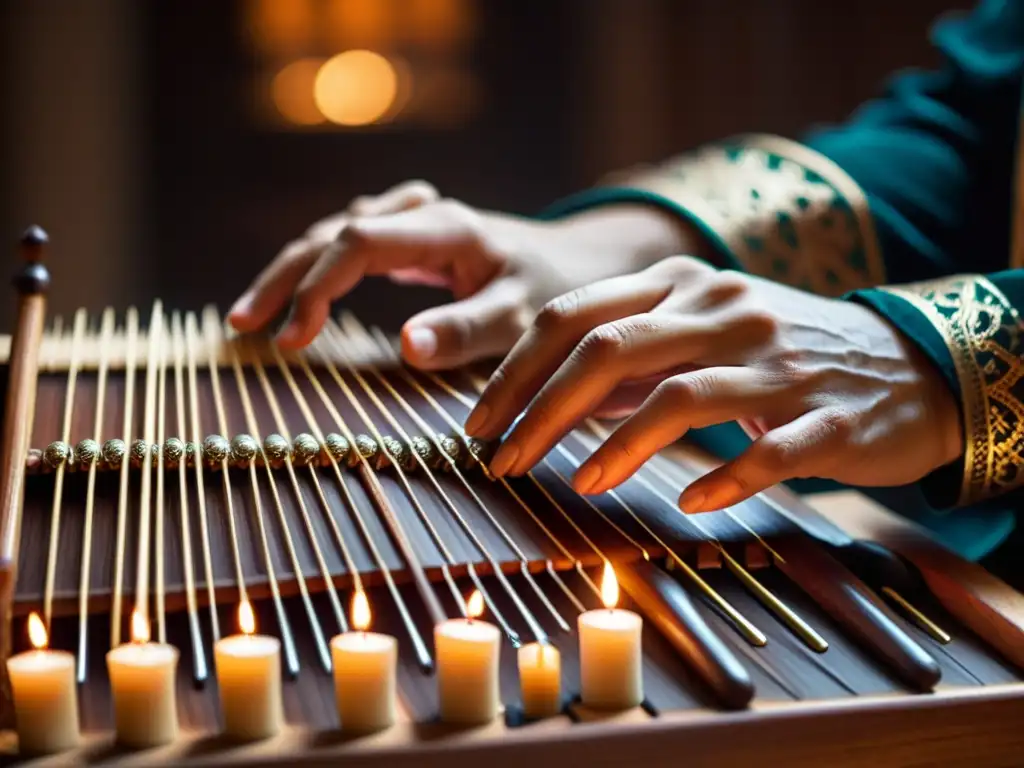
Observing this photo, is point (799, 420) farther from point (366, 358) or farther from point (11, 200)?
point (11, 200)

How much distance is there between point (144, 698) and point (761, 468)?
417 millimetres

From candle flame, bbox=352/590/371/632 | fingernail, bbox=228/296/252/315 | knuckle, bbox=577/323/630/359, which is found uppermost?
knuckle, bbox=577/323/630/359

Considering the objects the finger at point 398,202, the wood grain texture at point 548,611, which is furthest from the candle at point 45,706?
the finger at point 398,202

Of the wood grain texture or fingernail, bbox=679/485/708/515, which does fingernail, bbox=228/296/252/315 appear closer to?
the wood grain texture

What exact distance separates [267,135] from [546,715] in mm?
3927

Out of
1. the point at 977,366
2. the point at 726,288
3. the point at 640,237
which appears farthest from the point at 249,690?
the point at 640,237

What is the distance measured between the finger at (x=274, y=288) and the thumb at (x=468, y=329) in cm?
18

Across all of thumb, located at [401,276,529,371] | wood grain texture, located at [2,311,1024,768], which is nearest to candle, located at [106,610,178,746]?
wood grain texture, located at [2,311,1024,768]

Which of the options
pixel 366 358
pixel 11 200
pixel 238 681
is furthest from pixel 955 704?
pixel 11 200

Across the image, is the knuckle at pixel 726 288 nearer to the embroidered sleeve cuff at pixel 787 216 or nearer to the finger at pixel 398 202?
the embroidered sleeve cuff at pixel 787 216

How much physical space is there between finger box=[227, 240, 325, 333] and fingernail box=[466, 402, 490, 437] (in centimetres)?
44

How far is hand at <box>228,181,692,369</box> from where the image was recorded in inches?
Answer: 45.1

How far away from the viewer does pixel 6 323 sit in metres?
3.66

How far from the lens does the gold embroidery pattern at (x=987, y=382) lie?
867 mm
